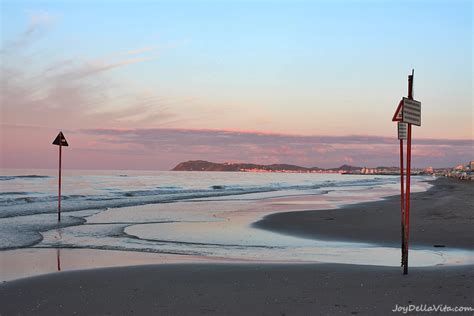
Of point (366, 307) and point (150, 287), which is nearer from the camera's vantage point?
point (366, 307)

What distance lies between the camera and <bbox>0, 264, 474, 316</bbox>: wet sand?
6730 millimetres

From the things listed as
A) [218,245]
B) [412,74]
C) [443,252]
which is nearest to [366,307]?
[412,74]

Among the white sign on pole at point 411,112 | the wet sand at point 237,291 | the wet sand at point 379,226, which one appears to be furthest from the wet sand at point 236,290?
the wet sand at point 379,226

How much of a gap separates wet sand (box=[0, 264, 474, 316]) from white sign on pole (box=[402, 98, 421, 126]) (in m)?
2.68

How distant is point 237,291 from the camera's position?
25.4ft

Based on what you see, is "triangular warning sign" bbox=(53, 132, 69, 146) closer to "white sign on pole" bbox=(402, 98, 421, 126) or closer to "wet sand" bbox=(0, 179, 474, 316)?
"wet sand" bbox=(0, 179, 474, 316)

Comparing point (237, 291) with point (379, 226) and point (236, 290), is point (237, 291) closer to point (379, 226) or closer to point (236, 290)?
point (236, 290)

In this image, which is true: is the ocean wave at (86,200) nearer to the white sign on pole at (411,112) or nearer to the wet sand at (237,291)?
the wet sand at (237,291)

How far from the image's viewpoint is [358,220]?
20.7 m

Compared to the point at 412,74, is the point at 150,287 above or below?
below

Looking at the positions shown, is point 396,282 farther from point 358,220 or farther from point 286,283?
point 358,220

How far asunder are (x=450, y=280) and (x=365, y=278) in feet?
4.46

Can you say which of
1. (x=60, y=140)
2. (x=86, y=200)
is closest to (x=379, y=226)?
(x=60, y=140)

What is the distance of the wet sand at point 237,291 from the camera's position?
6.73 metres
